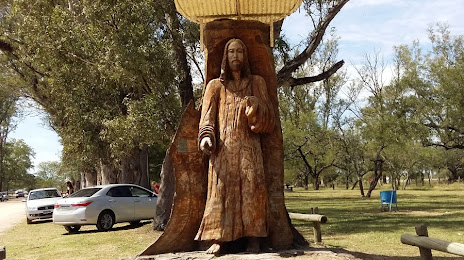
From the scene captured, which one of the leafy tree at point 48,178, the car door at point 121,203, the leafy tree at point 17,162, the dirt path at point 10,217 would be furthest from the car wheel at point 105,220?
the leafy tree at point 48,178

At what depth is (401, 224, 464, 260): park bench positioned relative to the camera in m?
5.41

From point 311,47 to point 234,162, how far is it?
26.7 feet

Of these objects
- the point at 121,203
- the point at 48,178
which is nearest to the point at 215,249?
the point at 121,203

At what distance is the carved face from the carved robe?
244 millimetres

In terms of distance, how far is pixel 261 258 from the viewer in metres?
5.19

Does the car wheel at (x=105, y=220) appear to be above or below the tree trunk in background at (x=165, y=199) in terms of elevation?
below

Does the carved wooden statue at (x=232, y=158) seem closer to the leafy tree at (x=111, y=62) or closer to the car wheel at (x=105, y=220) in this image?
the leafy tree at (x=111, y=62)

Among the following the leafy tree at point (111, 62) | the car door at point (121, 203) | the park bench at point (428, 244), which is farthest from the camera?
the car door at point (121, 203)

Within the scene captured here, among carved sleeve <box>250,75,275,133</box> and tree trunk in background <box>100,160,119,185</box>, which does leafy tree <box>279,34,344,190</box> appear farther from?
carved sleeve <box>250,75,275,133</box>

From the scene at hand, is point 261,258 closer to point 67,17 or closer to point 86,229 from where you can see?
point 67,17

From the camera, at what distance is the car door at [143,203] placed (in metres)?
14.6

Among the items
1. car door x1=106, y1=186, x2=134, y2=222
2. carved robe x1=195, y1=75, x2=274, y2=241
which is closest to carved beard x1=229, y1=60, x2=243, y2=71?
carved robe x1=195, y1=75, x2=274, y2=241

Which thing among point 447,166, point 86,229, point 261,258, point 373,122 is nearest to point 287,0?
point 261,258

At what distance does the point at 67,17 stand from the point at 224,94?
7.38 meters
